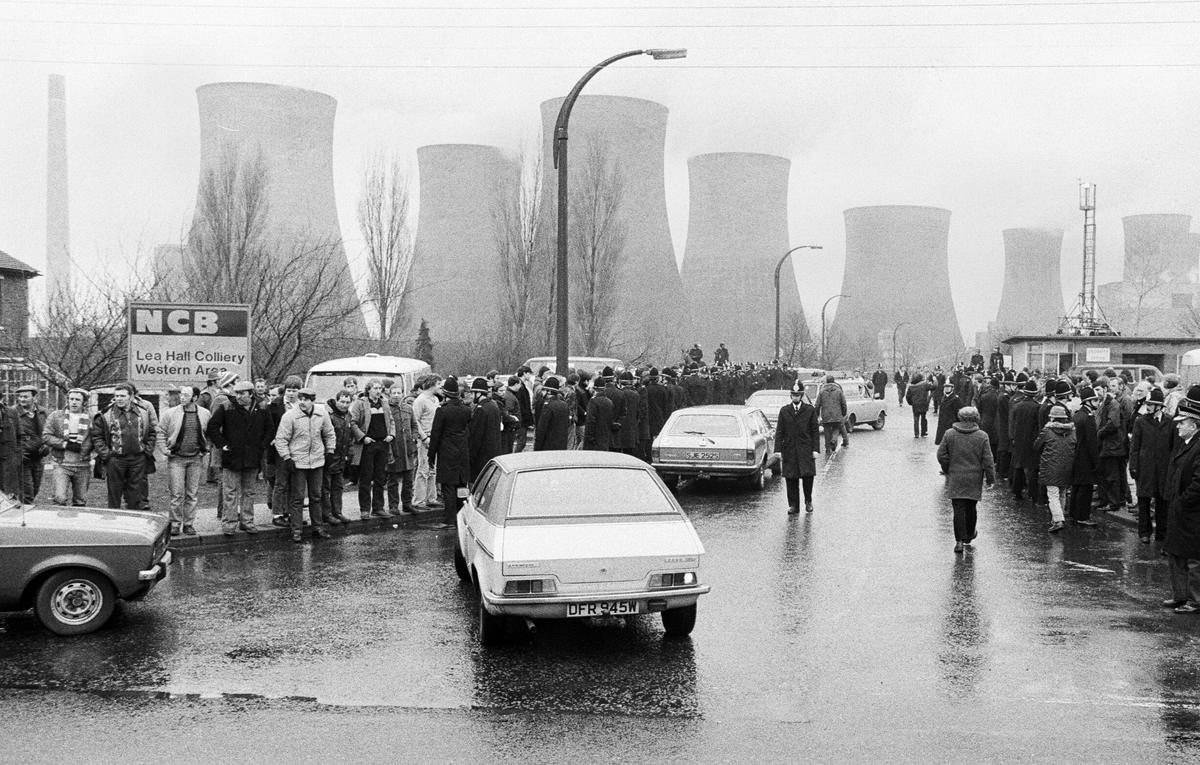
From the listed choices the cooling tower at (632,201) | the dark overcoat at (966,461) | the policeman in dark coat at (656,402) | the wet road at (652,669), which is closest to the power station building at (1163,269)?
the cooling tower at (632,201)

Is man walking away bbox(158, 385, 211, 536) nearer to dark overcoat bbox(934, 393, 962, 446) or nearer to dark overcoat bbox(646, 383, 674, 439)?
dark overcoat bbox(646, 383, 674, 439)

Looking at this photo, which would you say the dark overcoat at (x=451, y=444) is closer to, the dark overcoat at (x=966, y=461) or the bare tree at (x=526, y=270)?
the dark overcoat at (x=966, y=461)

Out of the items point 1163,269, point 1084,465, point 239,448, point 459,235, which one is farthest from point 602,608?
point 1163,269

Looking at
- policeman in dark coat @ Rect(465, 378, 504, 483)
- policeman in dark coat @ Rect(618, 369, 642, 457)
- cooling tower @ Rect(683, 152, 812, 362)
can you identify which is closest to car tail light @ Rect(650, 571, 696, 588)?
policeman in dark coat @ Rect(465, 378, 504, 483)

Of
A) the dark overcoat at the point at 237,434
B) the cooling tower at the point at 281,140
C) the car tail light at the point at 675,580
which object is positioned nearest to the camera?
the car tail light at the point at 675,580

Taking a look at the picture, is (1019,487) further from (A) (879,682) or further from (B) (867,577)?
(A) (879,682)

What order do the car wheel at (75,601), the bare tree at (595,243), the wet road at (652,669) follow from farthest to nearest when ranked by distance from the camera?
the bare tree at (595,243) < the car wheel at (75,601) < the wet road at (652,669)

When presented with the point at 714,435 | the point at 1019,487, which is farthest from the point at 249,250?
the point at 1019,487
